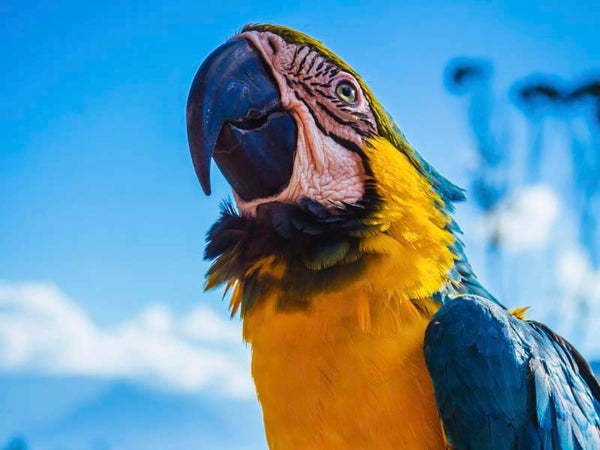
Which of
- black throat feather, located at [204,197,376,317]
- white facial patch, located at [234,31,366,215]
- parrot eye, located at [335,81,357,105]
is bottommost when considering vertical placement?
black throat feather, located at [204,197,376,317]

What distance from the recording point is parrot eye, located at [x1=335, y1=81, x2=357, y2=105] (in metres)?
2.02

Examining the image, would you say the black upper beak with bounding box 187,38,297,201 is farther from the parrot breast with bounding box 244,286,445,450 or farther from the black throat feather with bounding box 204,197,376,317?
the parrot breast with bounding box 244,286,445,450

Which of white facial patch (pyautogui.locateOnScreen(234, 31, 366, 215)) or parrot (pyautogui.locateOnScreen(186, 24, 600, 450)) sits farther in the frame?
white facial patch (pyautogui.locateOnScreen(234, 31, 366, 215))

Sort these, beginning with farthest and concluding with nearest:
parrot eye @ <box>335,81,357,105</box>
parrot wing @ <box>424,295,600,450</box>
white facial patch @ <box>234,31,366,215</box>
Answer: parrot eye @ <box>335,81,357,105</box> < white facial patch @ <box>234,31,366,215</box> < parrot wing @ <box>424,295,600,450</box>

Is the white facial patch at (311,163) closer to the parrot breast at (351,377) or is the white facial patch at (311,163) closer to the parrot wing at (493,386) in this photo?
the parrot breast at (351,377)

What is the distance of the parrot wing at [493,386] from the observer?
1558 millimetres

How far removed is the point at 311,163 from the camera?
6.25 feet

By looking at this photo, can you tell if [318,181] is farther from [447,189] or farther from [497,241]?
[497,241]

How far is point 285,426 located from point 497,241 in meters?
8.68

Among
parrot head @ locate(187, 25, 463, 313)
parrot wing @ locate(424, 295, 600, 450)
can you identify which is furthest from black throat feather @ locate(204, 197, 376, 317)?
parrot wing @ locate(424, 295, 600, 450)

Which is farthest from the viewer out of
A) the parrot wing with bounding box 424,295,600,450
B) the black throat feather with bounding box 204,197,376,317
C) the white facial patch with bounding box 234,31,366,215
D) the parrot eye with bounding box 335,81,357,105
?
the parrot eye with bounding box 335,81,357,105

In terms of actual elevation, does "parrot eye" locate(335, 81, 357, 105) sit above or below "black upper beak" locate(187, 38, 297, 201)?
above

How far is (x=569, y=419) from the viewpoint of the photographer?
1672mm

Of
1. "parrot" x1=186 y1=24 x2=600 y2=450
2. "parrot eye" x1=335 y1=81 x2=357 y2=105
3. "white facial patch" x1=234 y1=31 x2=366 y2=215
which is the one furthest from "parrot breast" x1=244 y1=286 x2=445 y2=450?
"parrot eye" x1=335 y1=81 x2=357 y2=105
